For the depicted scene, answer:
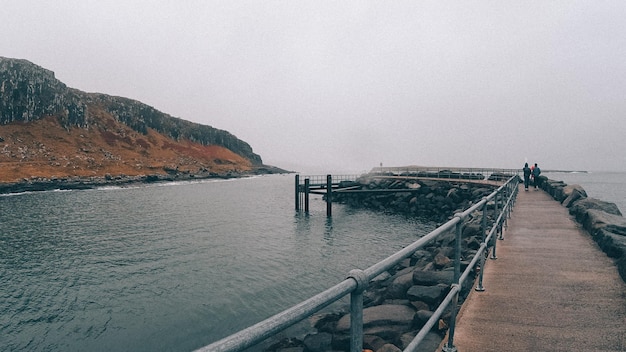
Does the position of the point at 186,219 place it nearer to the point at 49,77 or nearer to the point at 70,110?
the point at 70,110

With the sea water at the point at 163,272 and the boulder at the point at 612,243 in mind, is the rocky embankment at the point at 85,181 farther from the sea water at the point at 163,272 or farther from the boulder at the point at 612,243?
the boulder at the point at 612,243

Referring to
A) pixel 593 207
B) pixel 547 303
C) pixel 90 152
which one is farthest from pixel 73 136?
pixel 547 303

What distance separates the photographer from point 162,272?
16.0 m

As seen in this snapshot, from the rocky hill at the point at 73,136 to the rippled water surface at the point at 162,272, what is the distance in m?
62.6

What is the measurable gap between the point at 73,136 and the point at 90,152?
10.9 m

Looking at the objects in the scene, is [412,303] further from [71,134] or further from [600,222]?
[71,134]

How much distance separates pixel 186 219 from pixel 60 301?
18909 millimetres

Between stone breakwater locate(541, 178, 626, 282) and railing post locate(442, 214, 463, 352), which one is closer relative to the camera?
railing post locate(442, 214, 463, 352)

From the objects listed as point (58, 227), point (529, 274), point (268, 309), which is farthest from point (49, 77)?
point (529, 274)

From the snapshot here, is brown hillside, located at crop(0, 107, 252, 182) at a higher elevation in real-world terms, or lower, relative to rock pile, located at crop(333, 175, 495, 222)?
higher

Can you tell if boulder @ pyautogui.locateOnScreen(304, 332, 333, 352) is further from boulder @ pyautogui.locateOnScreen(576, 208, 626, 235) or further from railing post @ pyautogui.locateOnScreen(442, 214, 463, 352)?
boulder @ pyautogui.locateOnScreen(576, 208, 626, 235)

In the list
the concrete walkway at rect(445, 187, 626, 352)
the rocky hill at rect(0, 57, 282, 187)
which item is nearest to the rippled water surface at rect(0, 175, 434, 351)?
the concrete walkway at rect(445, 187, 626, 352)

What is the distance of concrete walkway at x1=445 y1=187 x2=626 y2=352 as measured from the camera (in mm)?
3805

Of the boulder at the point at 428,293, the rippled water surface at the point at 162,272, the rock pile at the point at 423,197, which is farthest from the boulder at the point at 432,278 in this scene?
the rock pile at the point at 423,197
